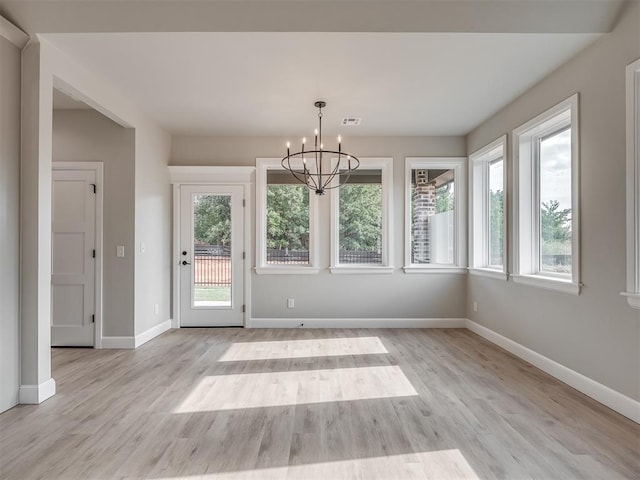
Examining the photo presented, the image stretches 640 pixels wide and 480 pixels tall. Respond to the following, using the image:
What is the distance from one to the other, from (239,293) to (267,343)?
1.05m

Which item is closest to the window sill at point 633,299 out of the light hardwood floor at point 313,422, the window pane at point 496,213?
the light hardwood floor at point 313,422

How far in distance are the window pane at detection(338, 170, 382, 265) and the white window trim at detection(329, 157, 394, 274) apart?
81 mm

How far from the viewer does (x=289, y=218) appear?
543cm

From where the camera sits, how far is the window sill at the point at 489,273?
4250 mm

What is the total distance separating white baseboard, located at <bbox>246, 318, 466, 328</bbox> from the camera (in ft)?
17.3

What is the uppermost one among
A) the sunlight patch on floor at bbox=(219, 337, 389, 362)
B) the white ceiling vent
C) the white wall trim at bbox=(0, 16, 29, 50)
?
the white ceiling vent

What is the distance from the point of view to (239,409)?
2674 millimetres

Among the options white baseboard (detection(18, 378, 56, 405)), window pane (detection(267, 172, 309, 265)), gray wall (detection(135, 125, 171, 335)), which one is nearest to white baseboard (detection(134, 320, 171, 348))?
gray wall (detection(135, 125, 171, 335))

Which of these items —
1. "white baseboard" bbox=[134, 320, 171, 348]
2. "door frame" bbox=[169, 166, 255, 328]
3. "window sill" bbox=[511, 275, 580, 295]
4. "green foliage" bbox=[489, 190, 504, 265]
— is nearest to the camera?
"window sill" bbox=[511, 275, 580, 295]

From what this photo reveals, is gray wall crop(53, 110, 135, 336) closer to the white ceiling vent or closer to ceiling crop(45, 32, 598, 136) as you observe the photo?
ceiling crop(45, 32, 598, 136)

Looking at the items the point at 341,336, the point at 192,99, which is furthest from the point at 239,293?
the point at 192,99

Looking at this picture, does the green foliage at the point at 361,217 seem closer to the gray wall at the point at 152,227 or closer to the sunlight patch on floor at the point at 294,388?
the sunlight patch on floor at the point at 294,388

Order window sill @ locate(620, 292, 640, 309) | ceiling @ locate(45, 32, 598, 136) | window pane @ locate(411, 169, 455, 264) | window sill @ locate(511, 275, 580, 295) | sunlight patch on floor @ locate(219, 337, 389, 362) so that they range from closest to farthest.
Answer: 1. window sill @ locate(620, 292, 640, 309)
2. ceiling @ locate(45, 32, 598, 136)
3. window sill @ locate(511, 275, 580, 295)
4. sunlight patch on floor @ locate(219, 337, 389, 362)
5. window pane @ locate(411, 169, 455, 264)

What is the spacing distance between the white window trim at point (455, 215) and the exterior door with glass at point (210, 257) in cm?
229
